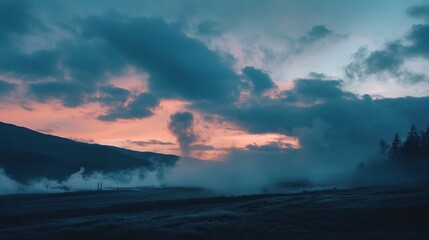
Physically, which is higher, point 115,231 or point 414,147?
point 414,147

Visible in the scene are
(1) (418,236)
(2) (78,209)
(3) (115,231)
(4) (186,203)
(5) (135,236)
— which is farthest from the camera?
→ (4) (186,203)

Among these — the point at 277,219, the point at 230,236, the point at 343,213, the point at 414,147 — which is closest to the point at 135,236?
the point at 230,236

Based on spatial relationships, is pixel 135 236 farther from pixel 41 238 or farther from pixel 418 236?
pixel 418 236

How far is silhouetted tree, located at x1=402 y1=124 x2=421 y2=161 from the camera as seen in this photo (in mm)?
130375

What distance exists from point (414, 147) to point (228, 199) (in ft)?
269

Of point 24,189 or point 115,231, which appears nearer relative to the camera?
point 115,231

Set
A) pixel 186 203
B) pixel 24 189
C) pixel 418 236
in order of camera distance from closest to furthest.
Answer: pixel 418 236 < pixel 186 203 < pixel 24 189

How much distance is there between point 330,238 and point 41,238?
101 ft

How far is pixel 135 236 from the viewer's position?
40.4 meters

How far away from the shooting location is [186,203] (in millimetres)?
78000

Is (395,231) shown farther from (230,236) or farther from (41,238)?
(41,238)

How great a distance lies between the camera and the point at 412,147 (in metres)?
131

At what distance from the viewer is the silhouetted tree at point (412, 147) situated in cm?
13038

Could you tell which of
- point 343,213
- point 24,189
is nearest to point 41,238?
point 343,213
